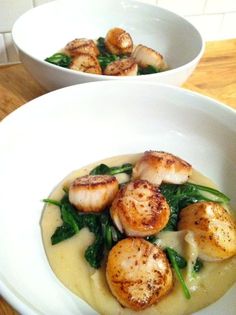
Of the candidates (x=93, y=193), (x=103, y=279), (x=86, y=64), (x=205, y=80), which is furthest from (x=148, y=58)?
(x=103, y=279)

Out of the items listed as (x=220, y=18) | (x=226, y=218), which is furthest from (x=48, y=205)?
(x=220, y=18)

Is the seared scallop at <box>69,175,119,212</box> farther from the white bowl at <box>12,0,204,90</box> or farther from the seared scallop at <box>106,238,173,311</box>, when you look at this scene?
the white bowl at <box>12,0,204,90</box>

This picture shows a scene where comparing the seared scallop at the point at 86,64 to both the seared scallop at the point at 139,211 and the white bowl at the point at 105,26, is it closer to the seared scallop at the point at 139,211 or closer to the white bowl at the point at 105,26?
the white bowl at the point at 105,26

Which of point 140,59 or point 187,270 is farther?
point 140,59

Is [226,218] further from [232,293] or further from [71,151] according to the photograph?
[71,151]

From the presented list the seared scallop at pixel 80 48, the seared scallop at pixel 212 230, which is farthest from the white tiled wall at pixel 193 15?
the seared scallop at pixel 212 230

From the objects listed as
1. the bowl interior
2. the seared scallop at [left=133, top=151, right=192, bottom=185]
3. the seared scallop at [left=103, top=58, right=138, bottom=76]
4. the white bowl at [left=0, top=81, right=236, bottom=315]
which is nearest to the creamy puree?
the white bowl at [left=0, top=81, right=236, bottom=315]
